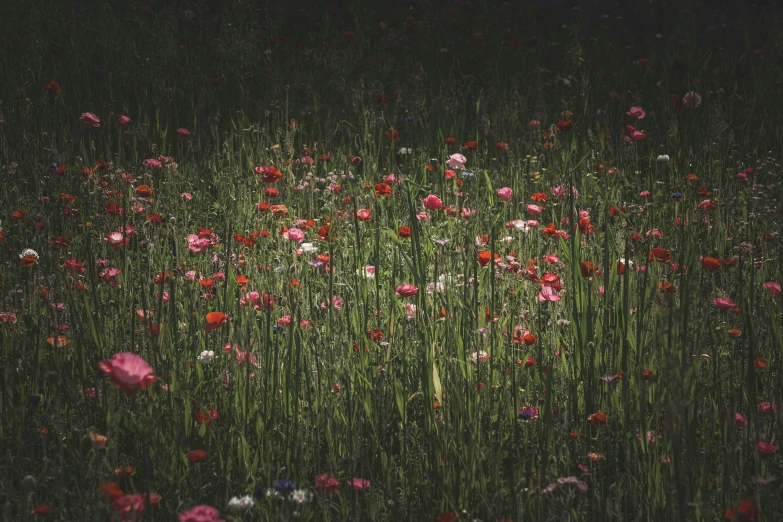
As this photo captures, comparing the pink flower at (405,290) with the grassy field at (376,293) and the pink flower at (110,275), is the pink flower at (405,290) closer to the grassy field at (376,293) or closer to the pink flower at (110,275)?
the grassy field at (376,293)

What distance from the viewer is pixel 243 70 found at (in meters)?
5.09

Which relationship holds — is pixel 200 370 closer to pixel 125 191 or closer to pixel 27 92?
pixel 125 191

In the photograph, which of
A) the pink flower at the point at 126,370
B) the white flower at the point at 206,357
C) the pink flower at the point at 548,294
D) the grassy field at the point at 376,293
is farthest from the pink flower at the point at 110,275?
the pink flower at the point at 548,294

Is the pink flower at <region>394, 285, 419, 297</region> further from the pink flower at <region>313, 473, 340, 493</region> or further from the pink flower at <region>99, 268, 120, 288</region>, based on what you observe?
the pink flower at <region>99, 268, 120, 288</region>

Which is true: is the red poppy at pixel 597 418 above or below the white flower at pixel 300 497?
below

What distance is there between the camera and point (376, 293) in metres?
1.97

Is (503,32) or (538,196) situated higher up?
(503,32)

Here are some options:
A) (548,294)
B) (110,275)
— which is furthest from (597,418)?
(110,275)

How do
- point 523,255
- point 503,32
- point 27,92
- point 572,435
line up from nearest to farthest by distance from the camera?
point 572,435, point 523,255, point 27,92, point 503,32

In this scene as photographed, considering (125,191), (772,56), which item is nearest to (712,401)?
(125,191)

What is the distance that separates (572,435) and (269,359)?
0.71 meters

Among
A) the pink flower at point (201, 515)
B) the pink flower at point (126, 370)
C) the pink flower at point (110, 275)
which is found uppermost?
the pink flower at point (126, 370)

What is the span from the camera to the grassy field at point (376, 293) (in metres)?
1.48

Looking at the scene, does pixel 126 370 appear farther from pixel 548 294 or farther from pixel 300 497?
pixel 548 294
